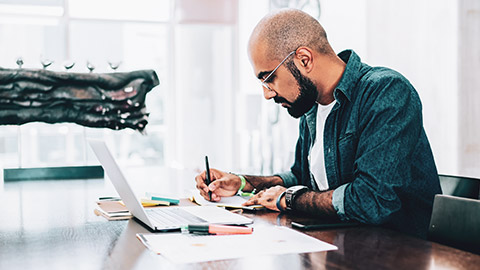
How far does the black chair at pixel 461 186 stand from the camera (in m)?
1.46

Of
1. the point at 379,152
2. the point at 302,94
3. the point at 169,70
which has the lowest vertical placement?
the point at 379,152

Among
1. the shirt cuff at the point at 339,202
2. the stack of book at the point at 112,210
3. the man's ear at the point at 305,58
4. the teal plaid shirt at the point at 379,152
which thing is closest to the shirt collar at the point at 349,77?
the teal plaid shirt at the point at 379,152

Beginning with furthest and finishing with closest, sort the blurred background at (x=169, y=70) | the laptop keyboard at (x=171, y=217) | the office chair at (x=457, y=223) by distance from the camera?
the blurred background at (x=169, y=70), the laptop keyboard at (x=171, y=217), the office chair at (x=457, y=223)

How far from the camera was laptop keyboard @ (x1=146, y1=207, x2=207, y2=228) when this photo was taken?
1242mm

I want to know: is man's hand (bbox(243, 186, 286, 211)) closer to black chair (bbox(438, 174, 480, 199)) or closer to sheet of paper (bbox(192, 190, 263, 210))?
sheet of paper (bbox(192, 190, 263, 210))

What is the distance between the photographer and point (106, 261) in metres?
0.92

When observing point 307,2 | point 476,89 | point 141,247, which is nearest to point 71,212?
point 141,247

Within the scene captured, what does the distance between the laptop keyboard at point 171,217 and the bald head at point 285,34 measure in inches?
21.0

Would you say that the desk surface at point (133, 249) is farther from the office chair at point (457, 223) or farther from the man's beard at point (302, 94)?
the man's beard at point (302, 94)

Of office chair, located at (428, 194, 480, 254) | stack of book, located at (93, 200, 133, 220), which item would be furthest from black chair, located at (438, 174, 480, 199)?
stack of book, located at (93, 200, 133, 220)

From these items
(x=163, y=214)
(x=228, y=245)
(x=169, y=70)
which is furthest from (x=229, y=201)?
(x=169, y=70)

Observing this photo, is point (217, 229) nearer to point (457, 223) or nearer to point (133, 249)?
point (133, 249)

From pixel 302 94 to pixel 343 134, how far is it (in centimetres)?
19

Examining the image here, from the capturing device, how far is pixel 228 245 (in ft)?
3.33
